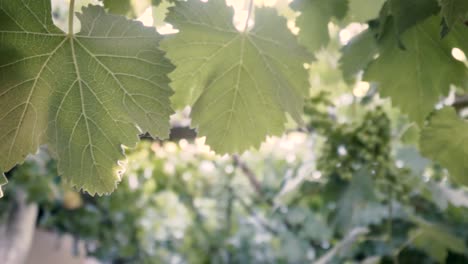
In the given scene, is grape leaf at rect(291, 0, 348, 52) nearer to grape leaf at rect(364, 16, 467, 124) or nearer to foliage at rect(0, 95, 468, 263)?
grape leaf at rect(364, 16, 467, 124)

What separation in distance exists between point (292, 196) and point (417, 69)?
1.06m

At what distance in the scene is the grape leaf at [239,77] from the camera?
962 mm

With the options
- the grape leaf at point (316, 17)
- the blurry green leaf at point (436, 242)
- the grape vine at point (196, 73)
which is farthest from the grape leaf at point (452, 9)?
the blurry green leaf at point (436, 242)

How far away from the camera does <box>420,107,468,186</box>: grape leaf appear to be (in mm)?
1080

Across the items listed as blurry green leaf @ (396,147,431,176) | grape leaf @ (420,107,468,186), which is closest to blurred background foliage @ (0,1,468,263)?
blurry green leaf @ (396,147,431,176)

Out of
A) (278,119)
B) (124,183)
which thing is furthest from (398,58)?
(124,183)

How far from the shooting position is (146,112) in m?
0.79

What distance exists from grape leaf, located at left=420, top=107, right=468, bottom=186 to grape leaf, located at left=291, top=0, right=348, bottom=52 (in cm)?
28

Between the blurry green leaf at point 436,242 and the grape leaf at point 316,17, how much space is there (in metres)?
1.12

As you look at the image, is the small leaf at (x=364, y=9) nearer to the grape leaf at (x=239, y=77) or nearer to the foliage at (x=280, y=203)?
the grape leaf at (x=239, y=77)

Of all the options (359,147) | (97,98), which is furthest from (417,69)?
(359,147)

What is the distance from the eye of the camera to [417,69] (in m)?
1.02

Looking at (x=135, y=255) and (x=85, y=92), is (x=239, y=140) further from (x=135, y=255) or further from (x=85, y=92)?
(x=135, y=255)

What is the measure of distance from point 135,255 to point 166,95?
3.68m
